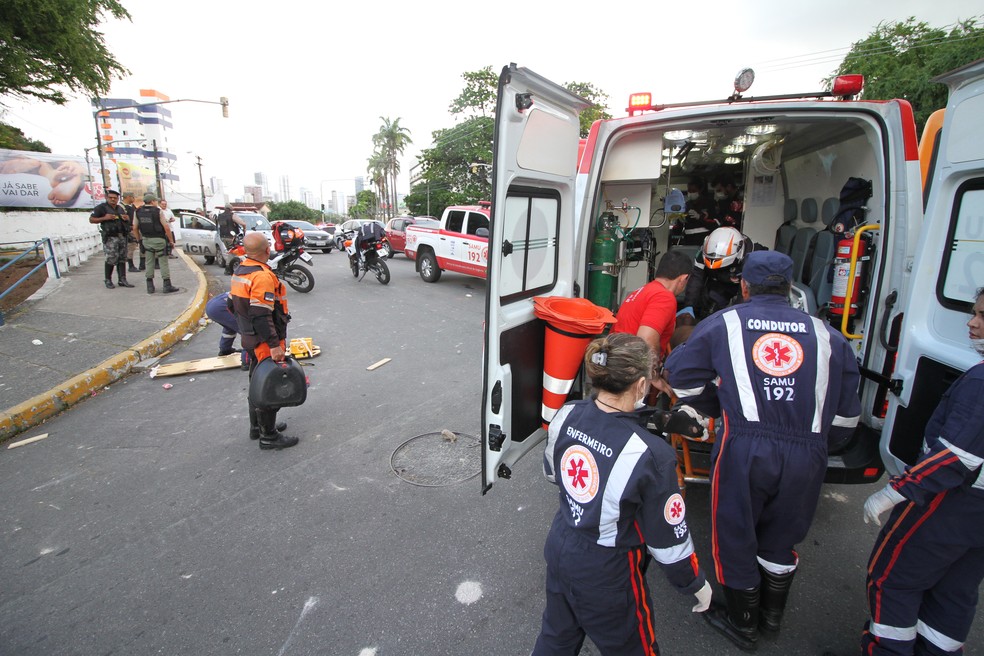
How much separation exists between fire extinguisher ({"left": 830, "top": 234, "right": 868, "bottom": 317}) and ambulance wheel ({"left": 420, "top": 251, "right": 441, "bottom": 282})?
982 centimetres

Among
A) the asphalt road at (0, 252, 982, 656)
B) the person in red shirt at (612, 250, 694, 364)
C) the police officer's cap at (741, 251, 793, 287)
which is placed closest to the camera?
the police officer's cap at (741, 251, 793, 287)

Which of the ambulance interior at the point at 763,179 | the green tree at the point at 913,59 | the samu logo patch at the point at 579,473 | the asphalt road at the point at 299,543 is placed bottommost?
the asphalt road at the point at 299,543

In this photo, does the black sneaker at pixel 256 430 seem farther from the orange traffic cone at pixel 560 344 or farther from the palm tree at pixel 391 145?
the palm tree at pixel 391 145

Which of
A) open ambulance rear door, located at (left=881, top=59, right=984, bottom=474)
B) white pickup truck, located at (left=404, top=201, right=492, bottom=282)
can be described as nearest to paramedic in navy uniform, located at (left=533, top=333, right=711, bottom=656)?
open ambulance rear door, located at (left=881, top=59, right=984, bottom=474)

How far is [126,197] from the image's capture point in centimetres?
1054

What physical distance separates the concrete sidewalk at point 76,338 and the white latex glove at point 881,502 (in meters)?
6.30

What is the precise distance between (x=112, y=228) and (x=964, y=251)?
11.5 metres

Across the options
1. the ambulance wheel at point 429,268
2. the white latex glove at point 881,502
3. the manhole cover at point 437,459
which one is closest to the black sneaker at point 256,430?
the manhole cover at point 437,459

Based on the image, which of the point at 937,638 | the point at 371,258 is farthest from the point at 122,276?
the point at 937,638

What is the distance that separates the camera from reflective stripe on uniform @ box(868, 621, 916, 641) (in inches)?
75.5

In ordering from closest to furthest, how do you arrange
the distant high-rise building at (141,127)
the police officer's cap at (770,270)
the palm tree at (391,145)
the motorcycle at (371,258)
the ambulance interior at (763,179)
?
the police officer's cap at (770,270) < the ambulance interior at (763,179) < the motorcycle at (371,258) < the palm tree at (391,145) < the distant high-rise building at (141,127)

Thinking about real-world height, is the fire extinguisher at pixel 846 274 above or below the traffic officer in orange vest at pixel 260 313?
above

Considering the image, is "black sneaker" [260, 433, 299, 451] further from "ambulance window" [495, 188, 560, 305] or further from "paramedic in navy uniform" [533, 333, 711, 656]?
"paramedic in navy uniform" [533, 333, 711, 656]

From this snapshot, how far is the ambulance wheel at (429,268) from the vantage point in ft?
40.4
